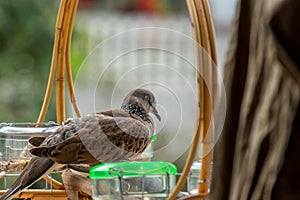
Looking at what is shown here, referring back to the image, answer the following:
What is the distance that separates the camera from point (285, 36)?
0.59 meters

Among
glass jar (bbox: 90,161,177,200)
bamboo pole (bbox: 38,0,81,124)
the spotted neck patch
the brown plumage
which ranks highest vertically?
bamboo pole (bbox: 38,0,81,124)

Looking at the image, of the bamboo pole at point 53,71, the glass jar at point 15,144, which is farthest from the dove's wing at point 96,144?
the bamboo pole at point 53,71

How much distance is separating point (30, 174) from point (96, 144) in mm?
151

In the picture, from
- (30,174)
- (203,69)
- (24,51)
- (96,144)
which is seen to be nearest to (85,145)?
(96,144)

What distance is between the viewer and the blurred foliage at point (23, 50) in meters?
3.37

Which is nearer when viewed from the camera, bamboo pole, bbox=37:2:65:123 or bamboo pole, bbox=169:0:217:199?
bamboo pole, bbox=169:0:217:199

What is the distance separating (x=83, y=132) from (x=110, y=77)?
6.93 feet

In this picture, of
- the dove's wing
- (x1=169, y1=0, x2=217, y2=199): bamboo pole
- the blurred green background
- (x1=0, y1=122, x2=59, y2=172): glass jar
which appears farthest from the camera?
the blurred green background

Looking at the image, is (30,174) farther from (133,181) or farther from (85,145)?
(133,181)

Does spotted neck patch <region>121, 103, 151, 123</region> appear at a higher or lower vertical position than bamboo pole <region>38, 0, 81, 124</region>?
lower

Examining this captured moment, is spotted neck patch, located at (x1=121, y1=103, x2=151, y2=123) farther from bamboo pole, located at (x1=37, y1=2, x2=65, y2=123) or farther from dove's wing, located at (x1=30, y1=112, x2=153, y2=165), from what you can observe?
bamboo pole, located at (x1=37, y1=2, x2=65, y2=123)

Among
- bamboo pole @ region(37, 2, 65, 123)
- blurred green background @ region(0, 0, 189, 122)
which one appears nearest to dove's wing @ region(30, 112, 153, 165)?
bamboo pole @ region(37, 2, 65, 123)

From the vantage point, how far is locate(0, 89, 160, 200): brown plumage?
4.56 feet

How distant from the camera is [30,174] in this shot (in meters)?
1.40
